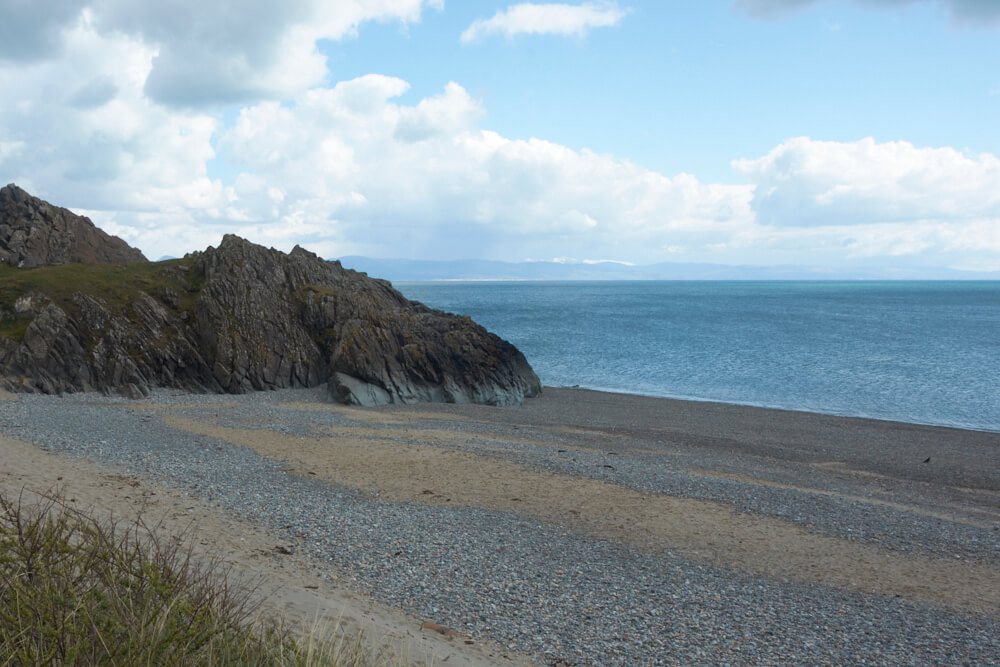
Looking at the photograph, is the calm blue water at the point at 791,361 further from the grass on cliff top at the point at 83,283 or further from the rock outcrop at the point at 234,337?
the grass on cliff top at the point at 83,283

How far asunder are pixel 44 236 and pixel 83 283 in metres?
10.6

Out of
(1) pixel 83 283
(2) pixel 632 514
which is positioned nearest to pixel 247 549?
(2) pixel 632 514

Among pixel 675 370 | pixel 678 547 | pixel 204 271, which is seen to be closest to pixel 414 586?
pixel 678 547

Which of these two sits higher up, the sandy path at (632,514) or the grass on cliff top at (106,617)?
the grass on cliff top at (106,617)

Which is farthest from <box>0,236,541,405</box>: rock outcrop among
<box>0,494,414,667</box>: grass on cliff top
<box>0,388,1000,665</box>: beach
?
<box>0,494,414,667</box>: grass on cliff top

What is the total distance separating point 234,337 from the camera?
33.8 metres

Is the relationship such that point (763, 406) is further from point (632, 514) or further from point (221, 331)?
point (221, 331)

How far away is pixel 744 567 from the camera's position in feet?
42.8

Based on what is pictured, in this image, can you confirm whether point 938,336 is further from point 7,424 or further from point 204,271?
point 7,424

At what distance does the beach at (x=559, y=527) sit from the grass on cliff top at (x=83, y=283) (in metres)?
6.01

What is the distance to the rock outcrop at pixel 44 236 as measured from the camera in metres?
38.3

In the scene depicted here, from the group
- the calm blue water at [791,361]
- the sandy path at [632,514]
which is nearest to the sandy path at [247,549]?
the sandy path at [632,514]

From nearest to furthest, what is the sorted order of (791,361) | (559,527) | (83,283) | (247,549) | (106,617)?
(106,617) → (247,549) → (559,527) → (83,283) → (791,361)

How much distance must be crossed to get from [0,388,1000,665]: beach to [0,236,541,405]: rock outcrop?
11.3 feet
